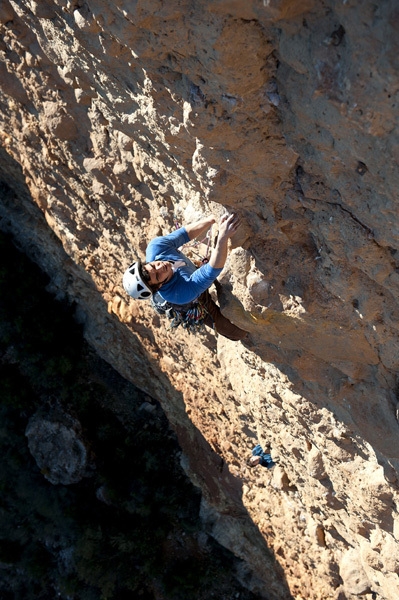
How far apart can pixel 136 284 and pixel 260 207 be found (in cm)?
69

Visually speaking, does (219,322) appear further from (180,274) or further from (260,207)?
(260,207)

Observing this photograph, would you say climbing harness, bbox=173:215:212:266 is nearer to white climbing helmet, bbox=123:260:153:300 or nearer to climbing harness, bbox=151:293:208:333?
climbing harness, bbox=151:293:208:333

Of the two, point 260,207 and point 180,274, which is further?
point 180,274

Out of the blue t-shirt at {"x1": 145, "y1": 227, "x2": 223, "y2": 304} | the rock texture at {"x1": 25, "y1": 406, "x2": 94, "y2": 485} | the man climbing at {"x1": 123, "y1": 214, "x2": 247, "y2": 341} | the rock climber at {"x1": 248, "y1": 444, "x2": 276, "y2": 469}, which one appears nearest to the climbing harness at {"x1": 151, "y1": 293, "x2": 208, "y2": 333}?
the man climbing at {"x1": 123, "y1": 214, "x2": 247, "y2": 341}

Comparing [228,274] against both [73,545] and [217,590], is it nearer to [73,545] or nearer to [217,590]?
[217,590]

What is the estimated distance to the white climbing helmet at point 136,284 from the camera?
2.59 metres

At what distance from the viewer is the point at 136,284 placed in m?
2.61

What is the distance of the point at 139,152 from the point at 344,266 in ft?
5.13

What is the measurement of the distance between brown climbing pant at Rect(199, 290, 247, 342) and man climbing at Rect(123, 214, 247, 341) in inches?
0.4

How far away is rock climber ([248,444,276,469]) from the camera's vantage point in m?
4.36

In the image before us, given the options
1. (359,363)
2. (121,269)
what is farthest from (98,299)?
(359,363)

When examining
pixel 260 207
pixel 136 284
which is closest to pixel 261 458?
pixel 136 284

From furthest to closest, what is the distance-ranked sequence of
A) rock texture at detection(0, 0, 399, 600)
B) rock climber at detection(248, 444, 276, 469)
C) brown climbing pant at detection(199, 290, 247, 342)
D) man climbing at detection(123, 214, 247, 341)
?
1. rock climber at detection(248, 444, 276, 469)
2. brown climbing pant at detection(199, 290, 247, 342)
3. man climbing at detection(123, 214, 247, 341)
4. rock texture at detection(0, 0, 399, 600)

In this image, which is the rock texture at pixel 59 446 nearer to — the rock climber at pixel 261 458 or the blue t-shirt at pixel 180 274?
the rock climber at pixel 261 458
